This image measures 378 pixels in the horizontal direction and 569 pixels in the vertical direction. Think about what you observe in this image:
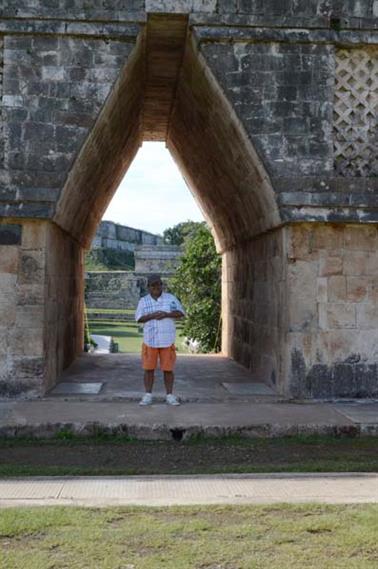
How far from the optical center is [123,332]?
24.4 m

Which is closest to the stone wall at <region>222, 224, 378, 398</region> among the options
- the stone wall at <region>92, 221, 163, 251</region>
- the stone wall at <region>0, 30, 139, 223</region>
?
the stone wall at <region>0, 30, 139, 223</region>

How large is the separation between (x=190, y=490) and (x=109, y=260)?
38.1 metres

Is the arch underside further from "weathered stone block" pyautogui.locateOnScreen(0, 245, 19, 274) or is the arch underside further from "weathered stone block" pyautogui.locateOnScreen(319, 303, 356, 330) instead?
"weathered stone block" pyautogui.locateOnScreen(319, 303, 356, 330)

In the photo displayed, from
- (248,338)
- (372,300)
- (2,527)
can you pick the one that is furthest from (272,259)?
(2,527)

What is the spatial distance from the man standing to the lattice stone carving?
7.97ft

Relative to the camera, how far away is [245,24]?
23.7ft

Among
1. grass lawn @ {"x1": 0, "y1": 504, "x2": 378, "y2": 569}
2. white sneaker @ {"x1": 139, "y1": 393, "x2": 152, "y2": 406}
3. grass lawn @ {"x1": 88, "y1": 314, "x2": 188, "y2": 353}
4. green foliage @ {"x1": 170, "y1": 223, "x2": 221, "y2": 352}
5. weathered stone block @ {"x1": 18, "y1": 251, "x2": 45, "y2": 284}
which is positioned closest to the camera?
grass lawn @ {"x1": 0, "y1": 504, "x2": 378, "y2": 569}

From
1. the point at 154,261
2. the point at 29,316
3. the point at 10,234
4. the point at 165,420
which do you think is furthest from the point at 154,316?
the point at 154,261

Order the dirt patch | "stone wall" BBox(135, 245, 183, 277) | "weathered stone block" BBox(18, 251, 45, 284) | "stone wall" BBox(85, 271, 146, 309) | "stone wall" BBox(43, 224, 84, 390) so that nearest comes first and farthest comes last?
the dirt patch, "weathered stone block" BBox(18, 251, 45, 284), "stone wall" BBox(43, 224, 84, 390), "stone wall" BBox(85, 271, 146, 309), "stone wall" BBox(135, 245, 183, 277)

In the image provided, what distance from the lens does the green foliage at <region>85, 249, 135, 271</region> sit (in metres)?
41.0

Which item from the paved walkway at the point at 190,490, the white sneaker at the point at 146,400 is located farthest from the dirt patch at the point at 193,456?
the white sneaker at the point at 146,400

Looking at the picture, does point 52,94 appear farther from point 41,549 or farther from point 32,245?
point 41,549

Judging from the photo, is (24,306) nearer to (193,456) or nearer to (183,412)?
(183,412)

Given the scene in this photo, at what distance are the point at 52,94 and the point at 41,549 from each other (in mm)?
5067
